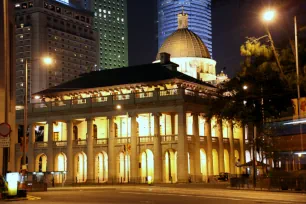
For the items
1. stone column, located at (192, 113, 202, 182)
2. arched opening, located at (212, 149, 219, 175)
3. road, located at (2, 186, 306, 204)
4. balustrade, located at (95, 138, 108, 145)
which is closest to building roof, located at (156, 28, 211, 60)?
balustrade, located at (95, 138, 108, 145)

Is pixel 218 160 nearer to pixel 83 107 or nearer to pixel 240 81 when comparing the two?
pixel 83 107

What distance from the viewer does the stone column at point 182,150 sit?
235 feet

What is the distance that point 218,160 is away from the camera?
8006 cm

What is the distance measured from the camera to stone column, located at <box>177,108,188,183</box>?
71688 mm

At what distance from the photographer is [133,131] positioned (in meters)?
76.2

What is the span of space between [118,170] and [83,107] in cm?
1061

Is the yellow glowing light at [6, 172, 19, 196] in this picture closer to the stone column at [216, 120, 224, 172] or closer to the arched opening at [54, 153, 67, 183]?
the stone column at [216, 120, 224, 172]

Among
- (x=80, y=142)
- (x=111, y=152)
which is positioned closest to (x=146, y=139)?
(x=111, y=152)

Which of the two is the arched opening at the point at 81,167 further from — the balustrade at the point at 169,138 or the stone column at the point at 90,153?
the balustrade at the point at 169,138

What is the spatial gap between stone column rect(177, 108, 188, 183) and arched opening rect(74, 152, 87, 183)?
717 inches

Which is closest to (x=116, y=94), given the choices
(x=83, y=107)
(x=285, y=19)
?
(x=83, y=107)

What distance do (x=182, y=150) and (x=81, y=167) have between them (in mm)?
20825

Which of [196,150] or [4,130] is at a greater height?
[4,130]

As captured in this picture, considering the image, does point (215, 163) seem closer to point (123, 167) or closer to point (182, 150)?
point (182, 150)
